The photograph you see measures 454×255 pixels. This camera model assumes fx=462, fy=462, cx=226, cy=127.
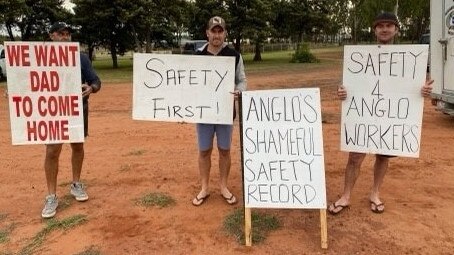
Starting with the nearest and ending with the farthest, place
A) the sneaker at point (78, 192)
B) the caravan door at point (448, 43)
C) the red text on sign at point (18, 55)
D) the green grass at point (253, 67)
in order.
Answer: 1. the red text on sign at point (18, 55)
2. the sneaker at point (78, 192)
3. the caravan door at point (448, 43)
4. the green grass at point (253, 67)

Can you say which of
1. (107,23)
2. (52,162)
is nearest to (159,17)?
(107,23)

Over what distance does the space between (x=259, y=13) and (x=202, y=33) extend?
14.4 feet

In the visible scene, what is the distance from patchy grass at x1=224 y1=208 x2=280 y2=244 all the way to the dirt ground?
68mm

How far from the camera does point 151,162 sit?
20.6 ft

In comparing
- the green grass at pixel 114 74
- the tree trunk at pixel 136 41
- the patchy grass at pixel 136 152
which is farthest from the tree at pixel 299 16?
the patchy grass at pixel 136 152

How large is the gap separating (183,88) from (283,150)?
1.10 meters

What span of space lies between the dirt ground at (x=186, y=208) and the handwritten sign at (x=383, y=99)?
0.72 meters

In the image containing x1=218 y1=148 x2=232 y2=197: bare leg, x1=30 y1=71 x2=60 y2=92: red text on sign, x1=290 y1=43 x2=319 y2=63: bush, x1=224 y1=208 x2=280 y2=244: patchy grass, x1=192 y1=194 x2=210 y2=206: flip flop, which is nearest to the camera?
x1=224 y1=208 x2=280 y2=244: patchy grass

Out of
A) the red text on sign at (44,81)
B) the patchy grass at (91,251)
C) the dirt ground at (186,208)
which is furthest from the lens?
the red text on sign at (44,81)

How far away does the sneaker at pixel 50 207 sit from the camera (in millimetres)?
4430

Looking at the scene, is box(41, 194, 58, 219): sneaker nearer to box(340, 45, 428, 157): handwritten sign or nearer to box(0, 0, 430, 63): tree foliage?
box(340, 45, 428, 157): handwritten sign

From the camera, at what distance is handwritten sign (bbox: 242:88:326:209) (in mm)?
3738

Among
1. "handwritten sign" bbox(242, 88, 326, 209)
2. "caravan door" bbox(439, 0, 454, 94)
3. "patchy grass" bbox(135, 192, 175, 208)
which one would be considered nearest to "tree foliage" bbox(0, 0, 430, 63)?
"caravan door" bbox(439, 0, 454, 94)

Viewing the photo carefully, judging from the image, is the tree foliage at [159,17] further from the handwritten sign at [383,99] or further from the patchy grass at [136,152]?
the handwritten sign at [383,99]
